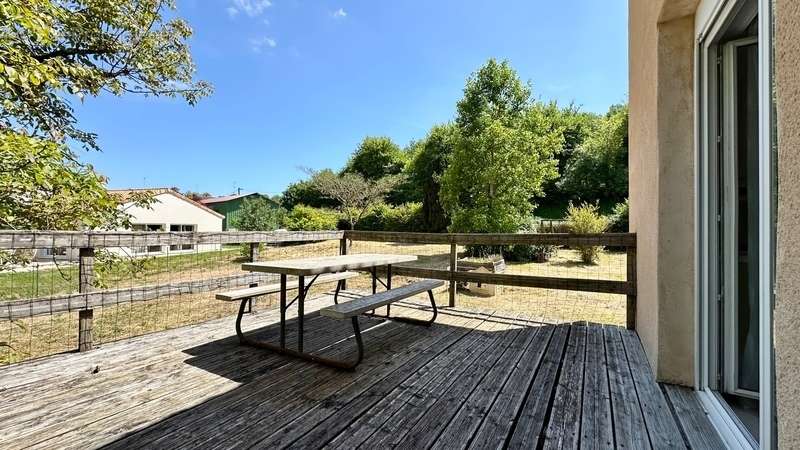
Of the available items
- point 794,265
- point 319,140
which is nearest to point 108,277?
point 794,265

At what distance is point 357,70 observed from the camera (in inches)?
619

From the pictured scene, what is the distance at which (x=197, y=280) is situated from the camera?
329cm

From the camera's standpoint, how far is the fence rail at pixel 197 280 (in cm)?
233

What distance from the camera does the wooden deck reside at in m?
1.61

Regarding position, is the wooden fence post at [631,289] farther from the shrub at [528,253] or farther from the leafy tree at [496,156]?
the leafy tree at [496,156]

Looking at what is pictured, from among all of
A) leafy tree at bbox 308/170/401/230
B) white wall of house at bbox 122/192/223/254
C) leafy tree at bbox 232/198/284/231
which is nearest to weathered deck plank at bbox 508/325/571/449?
leafy tree at bbox 232/198/284/231

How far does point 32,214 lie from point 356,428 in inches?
143

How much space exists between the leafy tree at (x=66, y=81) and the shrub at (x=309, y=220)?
41.4ft

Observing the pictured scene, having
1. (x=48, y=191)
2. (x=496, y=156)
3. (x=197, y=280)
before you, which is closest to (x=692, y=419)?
(x=197, y=280)

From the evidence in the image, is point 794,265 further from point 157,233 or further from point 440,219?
point 440,219

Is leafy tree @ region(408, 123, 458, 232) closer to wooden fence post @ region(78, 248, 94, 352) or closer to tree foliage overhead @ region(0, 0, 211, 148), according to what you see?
tree foliage overhead @ region(0, 0, 211, 148)

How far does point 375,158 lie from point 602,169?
15.6m

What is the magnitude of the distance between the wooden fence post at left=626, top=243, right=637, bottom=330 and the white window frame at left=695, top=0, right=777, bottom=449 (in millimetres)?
1362

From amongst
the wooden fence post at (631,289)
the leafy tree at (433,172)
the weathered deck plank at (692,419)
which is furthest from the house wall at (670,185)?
the leafy tree at (433,172)
